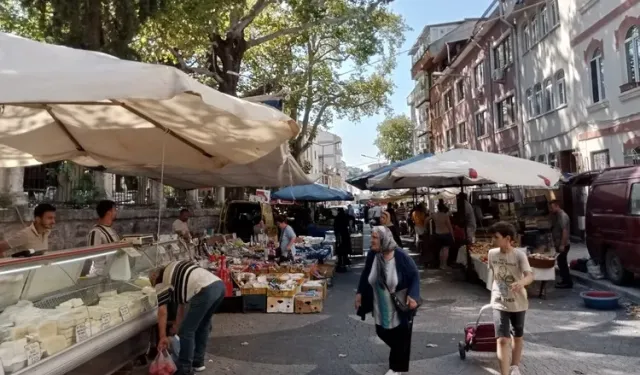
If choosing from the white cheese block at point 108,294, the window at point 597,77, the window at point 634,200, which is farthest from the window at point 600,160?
the white cheese block at point 108,294

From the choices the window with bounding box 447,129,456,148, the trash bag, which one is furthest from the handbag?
the window with bounding box 447,129,456,148

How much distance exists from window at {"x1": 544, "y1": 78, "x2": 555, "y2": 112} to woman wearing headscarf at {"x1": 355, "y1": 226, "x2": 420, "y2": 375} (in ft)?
56.7

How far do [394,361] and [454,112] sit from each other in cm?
3343

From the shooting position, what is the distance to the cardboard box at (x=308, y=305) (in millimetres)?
8953

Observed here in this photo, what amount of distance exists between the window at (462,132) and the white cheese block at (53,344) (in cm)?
3269

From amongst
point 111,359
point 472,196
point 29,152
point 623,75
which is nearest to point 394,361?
point 111,359

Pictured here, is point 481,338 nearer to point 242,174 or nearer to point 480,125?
point 242,174

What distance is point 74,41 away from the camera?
30.8ft

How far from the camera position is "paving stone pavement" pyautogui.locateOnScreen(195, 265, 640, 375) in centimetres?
589

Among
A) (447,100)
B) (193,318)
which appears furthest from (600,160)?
(447,100)

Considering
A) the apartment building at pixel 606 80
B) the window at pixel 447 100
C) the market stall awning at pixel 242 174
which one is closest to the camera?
the market stall awning at pixel 242 174

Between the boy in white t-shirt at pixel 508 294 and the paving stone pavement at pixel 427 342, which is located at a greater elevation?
the boy in white t-shirt at pixel 508 294

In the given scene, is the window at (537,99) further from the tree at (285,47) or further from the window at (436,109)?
the window at (436,109)

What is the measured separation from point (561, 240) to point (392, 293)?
22.4 ft
